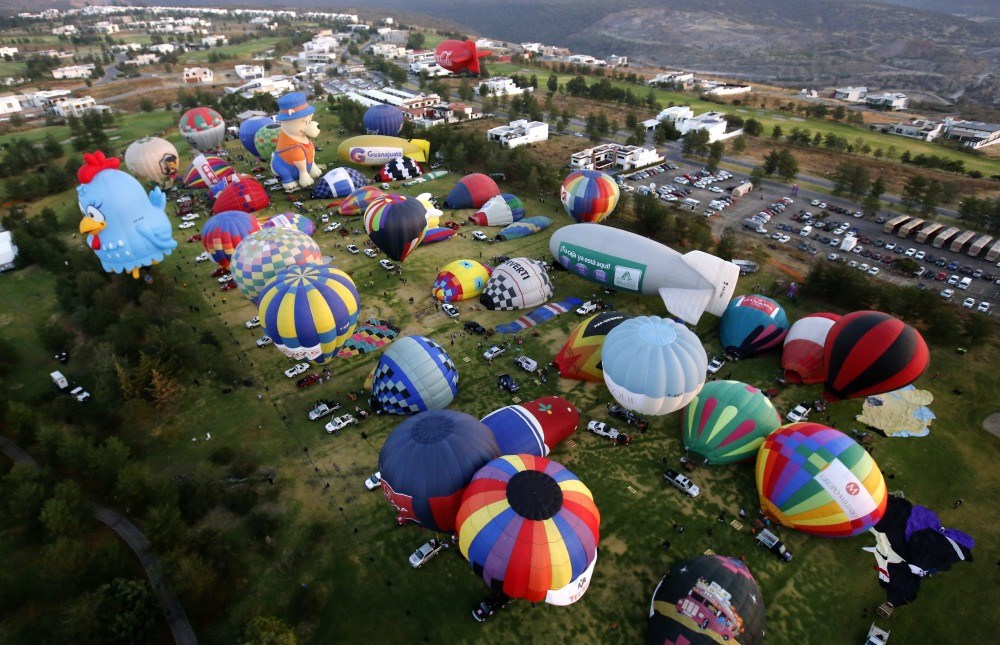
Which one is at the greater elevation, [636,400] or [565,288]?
[636,400]

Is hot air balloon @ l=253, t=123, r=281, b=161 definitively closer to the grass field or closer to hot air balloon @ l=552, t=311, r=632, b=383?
the grass field

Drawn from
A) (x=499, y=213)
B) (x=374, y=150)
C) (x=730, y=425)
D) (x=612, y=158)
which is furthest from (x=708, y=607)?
(x=374, y=150)

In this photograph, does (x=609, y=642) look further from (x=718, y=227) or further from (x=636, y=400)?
(x=718, y=227)

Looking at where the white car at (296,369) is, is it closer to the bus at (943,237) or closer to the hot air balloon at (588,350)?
the hot air balloon at (588,350)

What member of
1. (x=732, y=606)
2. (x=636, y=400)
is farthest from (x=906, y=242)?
(x=732, y=606)

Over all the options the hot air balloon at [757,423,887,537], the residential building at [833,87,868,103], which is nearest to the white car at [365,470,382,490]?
the hot air balloon at [757,423,887,537]

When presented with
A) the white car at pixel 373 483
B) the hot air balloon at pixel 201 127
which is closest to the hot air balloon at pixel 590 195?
the white car at pixel 373 483
